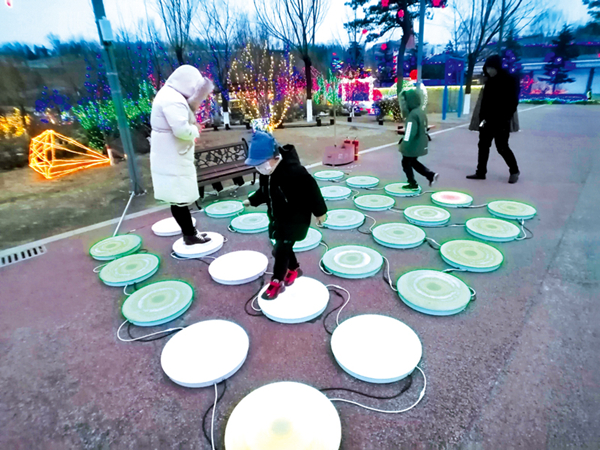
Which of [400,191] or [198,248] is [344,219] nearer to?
[400,191]

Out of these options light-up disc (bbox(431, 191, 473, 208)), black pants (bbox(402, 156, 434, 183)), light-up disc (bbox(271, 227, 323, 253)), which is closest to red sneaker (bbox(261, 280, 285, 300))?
light-up disc (bbox(271, 227, 323, 253))

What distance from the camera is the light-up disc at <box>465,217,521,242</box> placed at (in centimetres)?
376

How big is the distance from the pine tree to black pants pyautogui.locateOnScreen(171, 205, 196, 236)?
26.5 meters

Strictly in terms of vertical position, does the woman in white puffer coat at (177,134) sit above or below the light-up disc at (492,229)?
above

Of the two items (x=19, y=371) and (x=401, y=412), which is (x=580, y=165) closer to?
(x=401, y=412)

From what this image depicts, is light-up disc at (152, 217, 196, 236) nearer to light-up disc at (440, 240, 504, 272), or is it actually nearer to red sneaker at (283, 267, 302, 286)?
red sneaker at (283, 267, 302, 286)

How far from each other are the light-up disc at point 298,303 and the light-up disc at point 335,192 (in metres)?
2.41

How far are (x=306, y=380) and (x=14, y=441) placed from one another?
67.4 inches

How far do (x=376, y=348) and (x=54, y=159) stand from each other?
29.7 ft

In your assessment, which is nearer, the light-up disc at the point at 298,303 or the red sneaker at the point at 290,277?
the light-up disc at the point at 298,303

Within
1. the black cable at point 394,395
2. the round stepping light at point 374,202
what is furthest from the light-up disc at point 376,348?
the round stepping light at point 374,202

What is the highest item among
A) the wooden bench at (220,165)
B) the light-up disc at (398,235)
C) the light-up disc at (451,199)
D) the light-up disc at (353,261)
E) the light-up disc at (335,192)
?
the wooden bench at (220,165)

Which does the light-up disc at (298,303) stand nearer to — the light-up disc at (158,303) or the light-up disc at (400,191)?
the light-up disc at (158,303)

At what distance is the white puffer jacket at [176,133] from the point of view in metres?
3.25
